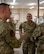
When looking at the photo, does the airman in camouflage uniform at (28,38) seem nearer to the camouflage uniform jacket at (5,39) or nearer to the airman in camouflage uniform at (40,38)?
the airman in camouflage uniform at (40,38)

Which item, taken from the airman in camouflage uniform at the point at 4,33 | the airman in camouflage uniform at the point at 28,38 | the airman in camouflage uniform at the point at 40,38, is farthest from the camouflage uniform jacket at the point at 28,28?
the airman in camouflage uniform at the point at 4,33

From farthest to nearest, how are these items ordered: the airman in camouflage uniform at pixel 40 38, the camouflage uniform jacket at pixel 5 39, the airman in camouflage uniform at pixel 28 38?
the airman in camouflage uniform at pixel 28 38
the airman in camouflage uniform at pixel 40 38
the camouflage uniform jacket at pixel 5 39

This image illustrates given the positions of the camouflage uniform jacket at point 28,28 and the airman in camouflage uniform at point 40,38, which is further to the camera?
the camouflage uniform jacket at point 28,28

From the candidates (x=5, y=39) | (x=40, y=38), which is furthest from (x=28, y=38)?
(x=5, y=39)

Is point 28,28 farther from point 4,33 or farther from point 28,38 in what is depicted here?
point 4,33

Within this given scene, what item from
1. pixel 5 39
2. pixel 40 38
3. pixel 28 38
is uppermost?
pixel 5 39

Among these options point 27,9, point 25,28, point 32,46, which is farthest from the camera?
point 27,9

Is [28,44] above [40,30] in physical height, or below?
below

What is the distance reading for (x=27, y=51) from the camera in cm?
329

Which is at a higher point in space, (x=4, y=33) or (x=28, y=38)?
(x=4, y=33)

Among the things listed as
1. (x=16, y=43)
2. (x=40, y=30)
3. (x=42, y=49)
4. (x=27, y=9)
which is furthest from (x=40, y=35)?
(x=27, y=9)

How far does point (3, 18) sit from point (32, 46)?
1496 mm

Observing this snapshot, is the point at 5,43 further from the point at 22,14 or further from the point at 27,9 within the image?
the point at 22,14

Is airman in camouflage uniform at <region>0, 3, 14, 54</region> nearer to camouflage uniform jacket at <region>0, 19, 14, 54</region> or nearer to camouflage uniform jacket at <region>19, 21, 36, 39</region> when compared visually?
camouflage uniform jacket at <region>0, 19, 14, 54</region>
